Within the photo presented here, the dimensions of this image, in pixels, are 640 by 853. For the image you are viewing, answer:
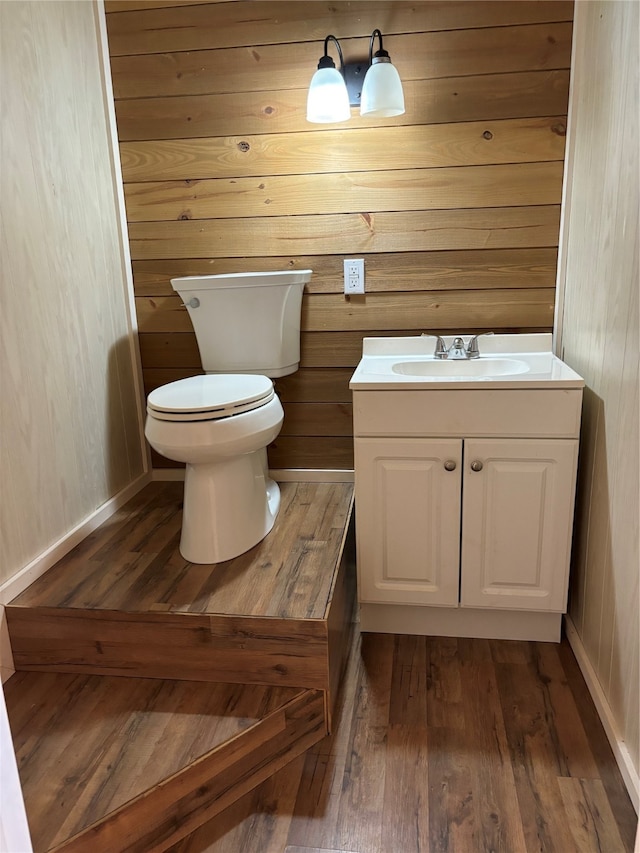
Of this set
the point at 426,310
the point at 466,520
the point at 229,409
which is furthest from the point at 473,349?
the point at 229,409

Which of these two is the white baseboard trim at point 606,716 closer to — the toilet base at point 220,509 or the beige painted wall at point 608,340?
the beige painted wall at point 608,340

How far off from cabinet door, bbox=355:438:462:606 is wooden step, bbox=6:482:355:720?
0.14 m

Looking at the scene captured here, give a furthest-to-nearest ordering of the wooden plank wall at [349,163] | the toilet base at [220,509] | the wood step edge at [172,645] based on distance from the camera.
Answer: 1. the wooden plank wall at [349,163]
2. the toilet base at [220,509]
3. the wood step edge at [172,645]

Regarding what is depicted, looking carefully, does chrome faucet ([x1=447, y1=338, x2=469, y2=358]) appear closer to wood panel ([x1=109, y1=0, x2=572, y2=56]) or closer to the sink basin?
the sink basin

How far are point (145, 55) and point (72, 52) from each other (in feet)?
0.91

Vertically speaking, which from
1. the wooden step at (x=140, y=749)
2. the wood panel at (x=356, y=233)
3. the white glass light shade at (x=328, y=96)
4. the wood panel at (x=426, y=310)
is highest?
the white glass light shade at (x=328, y=96)

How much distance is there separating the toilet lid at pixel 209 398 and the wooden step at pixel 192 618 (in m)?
0.46

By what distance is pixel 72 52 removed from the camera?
1.96 meters

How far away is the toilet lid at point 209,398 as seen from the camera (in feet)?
5.38

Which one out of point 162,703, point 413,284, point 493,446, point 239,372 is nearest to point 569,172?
point 413,284

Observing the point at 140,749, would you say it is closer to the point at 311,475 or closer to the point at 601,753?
the point at 601,753

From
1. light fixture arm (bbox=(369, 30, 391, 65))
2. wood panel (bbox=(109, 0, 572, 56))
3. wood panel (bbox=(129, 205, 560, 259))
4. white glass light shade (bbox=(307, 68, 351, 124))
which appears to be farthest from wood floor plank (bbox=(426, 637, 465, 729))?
wood panel (bbox=(109, 0, 572, 56))

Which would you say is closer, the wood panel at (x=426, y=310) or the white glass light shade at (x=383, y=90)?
the white glass light shade at (x=383, y=90)

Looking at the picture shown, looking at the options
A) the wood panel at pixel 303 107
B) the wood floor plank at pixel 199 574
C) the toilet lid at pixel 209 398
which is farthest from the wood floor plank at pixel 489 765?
the wood panel at pixel 303 107
